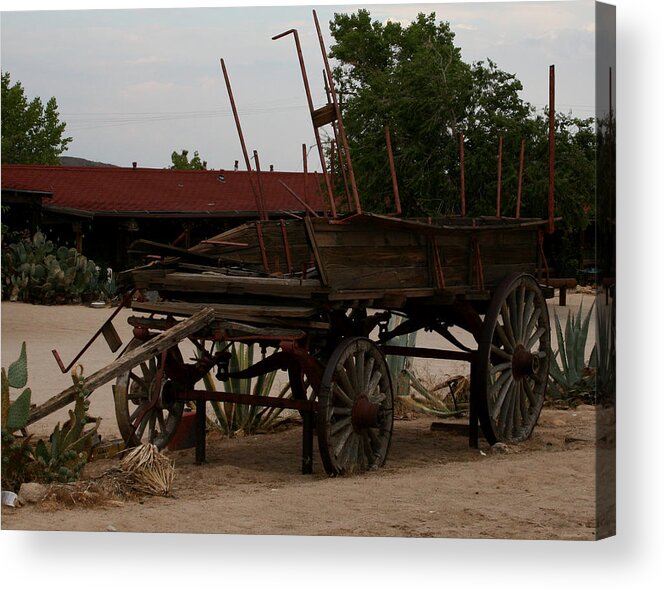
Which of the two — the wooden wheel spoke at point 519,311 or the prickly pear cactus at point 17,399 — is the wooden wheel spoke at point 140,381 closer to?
the prickly pear cactus at point 17,399

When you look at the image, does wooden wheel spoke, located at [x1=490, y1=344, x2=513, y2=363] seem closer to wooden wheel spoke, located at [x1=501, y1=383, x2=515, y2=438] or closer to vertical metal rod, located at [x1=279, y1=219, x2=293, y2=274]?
wooden wheel spoke, located at [x1=501, y1=383, x2=515, y2=438]

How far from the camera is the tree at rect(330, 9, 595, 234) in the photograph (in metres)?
14.9

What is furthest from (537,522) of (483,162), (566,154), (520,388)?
(483,162)

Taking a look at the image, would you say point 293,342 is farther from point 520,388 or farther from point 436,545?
point 520,388

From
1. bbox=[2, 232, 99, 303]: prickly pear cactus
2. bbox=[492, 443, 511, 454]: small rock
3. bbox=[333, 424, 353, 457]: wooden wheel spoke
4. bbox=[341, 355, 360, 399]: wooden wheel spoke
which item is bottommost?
bbox=[492, 443, 511, 454]: small rock

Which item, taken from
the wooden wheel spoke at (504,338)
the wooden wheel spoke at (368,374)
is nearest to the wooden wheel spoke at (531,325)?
the wooden wheel spoke at (504,338)

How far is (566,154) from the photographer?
13219mm

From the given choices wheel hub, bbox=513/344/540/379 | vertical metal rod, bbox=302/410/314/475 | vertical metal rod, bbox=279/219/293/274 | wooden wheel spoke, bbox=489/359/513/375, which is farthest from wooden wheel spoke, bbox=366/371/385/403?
wheel hub, bbox=513/344/540/379

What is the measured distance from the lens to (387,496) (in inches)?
258

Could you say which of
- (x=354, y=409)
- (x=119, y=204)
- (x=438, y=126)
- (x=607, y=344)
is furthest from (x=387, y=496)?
(x=438, y=126)

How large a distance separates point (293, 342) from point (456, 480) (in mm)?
1233

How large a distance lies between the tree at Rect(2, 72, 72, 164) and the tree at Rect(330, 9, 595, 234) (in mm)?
7295

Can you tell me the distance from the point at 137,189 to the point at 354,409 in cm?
748

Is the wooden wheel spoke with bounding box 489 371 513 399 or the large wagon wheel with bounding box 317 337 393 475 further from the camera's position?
the wooden wheel spoke with bounding box 489 371 513 399
